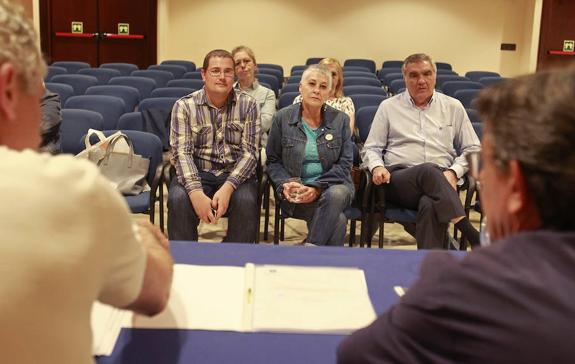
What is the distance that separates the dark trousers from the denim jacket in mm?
301

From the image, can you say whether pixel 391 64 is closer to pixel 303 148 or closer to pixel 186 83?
pixel 186 83

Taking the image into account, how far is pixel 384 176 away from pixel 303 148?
0.49 m

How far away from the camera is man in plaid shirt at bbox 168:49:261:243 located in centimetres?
378

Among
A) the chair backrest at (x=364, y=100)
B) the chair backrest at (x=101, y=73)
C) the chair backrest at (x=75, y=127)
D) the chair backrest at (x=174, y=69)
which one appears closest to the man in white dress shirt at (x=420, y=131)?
the chair backrest at (x=75, y=127)

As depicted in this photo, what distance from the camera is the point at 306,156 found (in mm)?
3990

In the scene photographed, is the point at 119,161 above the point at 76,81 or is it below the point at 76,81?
below

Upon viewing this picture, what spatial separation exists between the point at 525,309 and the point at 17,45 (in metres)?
0.80

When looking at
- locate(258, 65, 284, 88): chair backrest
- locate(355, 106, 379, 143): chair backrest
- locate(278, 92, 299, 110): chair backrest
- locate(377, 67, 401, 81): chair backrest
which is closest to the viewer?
locate(355, 106, 379, 143): chair backrest

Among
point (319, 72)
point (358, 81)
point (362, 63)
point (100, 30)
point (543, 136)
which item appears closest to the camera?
point (543, 136)

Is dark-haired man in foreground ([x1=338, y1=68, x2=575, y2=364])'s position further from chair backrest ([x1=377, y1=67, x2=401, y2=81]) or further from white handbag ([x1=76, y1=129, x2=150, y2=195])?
chair backrest ([x1=377, y1=67, x2=401, y2=81])

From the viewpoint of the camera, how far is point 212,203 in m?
3.76

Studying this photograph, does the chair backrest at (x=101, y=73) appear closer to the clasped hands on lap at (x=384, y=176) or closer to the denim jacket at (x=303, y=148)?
the denim jacket at (x=303, y=148)

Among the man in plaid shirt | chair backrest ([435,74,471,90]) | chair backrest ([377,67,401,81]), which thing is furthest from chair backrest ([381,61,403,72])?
the man in plaid shirt

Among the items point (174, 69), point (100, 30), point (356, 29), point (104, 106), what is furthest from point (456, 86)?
point (100, 30)
